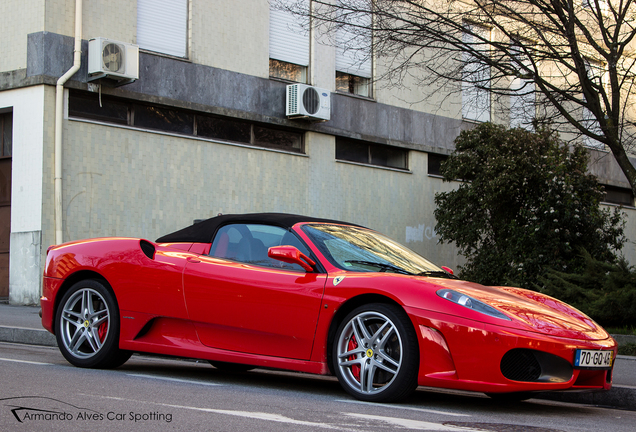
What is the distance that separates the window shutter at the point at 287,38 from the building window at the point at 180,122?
181cm

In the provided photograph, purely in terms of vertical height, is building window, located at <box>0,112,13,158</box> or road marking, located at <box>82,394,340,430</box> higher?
building window, located at <box>0,112,13,158</box>

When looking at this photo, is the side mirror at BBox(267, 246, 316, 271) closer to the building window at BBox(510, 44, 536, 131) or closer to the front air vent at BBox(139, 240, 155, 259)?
the front air vent at BBox(139, 240, 155, 259)

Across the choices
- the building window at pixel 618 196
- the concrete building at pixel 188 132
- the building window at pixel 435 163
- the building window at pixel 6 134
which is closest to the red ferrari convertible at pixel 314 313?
the concrete building at pixel 188 132

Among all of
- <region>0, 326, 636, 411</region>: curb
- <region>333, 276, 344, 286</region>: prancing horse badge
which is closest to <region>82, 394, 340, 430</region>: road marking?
<region>333, 276, 344, 286</region>: prancing horse badge

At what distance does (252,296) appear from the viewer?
575 centimetres

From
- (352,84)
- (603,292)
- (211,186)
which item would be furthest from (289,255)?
(352,84)

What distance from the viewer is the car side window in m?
5.96

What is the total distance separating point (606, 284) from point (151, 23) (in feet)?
34.6

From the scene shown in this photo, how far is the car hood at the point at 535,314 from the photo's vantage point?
5.06 m

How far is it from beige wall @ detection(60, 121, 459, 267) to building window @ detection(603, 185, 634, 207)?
8.36 meters

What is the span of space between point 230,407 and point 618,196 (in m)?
Result: 25.6

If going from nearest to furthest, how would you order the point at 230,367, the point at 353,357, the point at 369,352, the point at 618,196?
the point at 369,352 → the point at 353,357 → the point at 230,367 → the point at 618,196

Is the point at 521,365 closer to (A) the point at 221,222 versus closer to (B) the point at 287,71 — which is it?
(A) the point at 221,222

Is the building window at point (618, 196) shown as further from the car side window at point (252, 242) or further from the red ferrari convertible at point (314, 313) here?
the car side window at point (252, 242)
